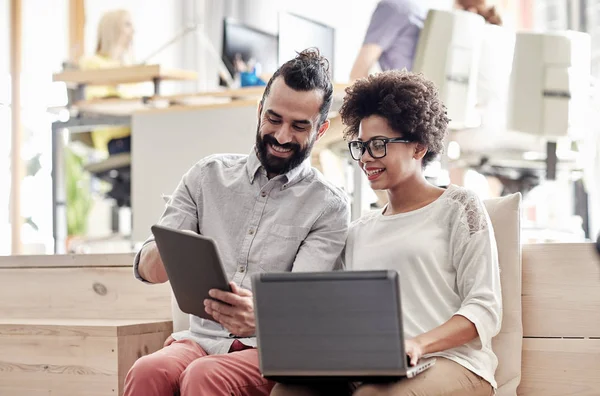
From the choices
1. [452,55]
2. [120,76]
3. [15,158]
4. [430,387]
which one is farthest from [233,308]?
[15,158]

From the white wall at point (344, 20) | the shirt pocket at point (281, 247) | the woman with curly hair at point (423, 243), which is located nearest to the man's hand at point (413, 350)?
the woman with curly hair at point (423, 243)

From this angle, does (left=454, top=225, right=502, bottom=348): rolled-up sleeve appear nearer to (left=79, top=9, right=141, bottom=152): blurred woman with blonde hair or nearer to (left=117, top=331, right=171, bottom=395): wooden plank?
(left=117, top=331, right=171, bottom=395): wooden plank

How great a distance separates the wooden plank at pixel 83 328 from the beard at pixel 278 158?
1.65 ft

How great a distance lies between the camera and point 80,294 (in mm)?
2322

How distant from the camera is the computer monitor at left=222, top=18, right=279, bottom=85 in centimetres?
403

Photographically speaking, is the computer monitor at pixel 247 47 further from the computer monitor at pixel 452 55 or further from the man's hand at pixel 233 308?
the man's hand at pixel 233 308

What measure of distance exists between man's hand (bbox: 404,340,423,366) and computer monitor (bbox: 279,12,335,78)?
1.90 m

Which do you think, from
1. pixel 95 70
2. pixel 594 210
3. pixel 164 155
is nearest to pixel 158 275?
pixel 164 155

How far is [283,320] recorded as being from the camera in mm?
1375

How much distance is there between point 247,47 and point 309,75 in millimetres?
2432

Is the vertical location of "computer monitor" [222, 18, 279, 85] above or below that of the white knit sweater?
above

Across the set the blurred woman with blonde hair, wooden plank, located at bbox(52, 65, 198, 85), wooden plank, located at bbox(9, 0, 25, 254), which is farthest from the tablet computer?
wooden plank, located at bbox(9, 0, 25, 254)

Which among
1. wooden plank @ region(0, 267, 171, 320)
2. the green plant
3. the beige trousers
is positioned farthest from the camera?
the green plant

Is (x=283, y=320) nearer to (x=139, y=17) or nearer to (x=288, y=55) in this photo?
(x=288, y=55)
